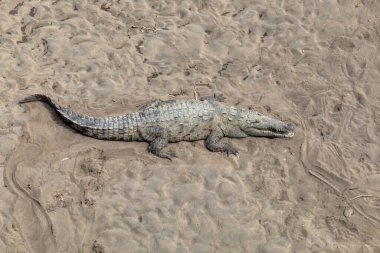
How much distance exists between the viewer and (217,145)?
22.4 feet

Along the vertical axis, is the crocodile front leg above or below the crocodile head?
below

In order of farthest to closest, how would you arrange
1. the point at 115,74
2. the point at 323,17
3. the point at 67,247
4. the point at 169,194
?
the point at 323,17 < the point at 115,74 < the point at 169,194 < the point at 67,247

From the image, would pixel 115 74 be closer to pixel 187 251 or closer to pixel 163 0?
pixel 163 0

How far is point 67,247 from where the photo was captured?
5.59 metres

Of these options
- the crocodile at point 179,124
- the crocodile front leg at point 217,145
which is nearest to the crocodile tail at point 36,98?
the crocodile at point 179,124

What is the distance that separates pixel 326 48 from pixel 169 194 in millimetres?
4425

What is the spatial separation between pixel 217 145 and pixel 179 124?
661 millimetres

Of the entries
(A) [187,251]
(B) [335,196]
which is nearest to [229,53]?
(B) [335,196]

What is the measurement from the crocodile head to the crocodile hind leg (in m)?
1.20

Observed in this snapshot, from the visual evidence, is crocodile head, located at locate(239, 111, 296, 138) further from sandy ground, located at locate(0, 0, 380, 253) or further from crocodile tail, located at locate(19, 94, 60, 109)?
crocodile tail, located at locate(19, 94, 60, 109)

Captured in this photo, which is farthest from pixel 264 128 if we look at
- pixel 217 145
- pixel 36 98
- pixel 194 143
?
pixel 36 98

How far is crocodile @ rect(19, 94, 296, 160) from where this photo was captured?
6703 mm

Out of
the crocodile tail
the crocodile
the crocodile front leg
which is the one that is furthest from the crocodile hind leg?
the crocodile tail

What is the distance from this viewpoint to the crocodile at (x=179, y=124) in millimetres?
6703
